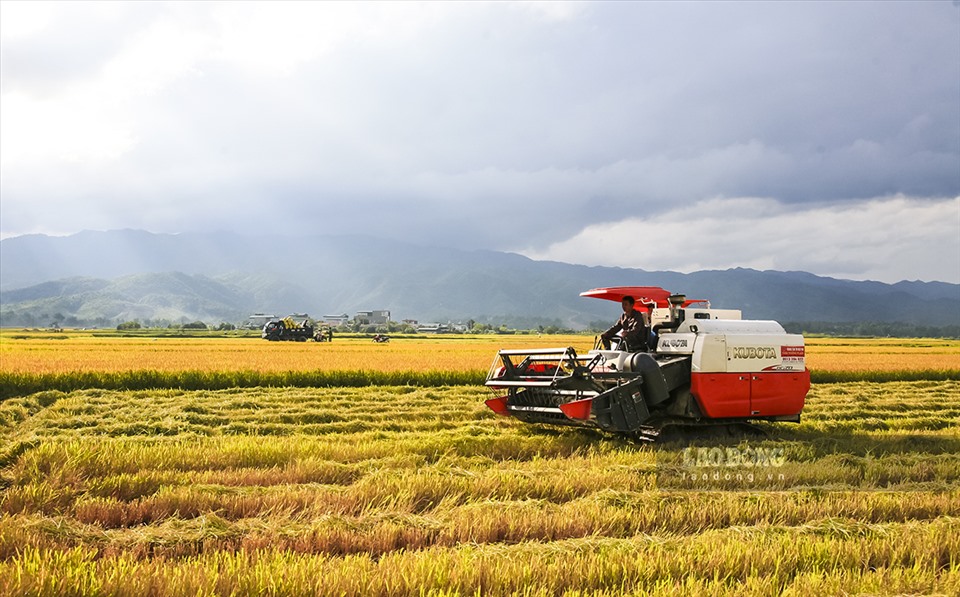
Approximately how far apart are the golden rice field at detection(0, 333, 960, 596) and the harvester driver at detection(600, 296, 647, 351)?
1.48 m

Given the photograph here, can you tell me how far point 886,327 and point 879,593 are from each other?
11352 centimetres

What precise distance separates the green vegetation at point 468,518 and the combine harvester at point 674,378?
0.47 metres

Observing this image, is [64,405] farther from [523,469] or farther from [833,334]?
[833,334]

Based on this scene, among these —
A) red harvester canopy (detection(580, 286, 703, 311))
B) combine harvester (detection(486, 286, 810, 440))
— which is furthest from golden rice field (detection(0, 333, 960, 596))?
red harvester canopy (detection(580, 286, 703, 311))

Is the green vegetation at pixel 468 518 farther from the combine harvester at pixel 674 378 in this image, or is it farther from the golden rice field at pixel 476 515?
the combine harvester at pixel 674 378

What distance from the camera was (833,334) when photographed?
90.6 metres

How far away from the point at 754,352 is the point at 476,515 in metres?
6.32

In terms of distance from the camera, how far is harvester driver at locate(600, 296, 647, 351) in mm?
11164

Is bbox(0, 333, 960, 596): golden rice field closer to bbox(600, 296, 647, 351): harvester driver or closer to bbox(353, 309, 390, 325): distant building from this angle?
bbox(600, 296, 647, 351): harvester driver

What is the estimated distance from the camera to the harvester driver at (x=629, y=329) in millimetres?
11164

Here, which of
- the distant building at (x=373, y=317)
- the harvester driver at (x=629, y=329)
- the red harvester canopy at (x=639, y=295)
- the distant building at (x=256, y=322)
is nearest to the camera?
the harvester driver at (x=629, y=329)

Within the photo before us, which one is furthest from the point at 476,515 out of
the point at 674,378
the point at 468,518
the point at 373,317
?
the point at 373,317

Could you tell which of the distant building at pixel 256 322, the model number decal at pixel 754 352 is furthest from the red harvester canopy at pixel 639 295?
the distant building at pixel 256 322

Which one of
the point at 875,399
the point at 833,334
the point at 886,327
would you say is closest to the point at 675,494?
the point at 875,399
